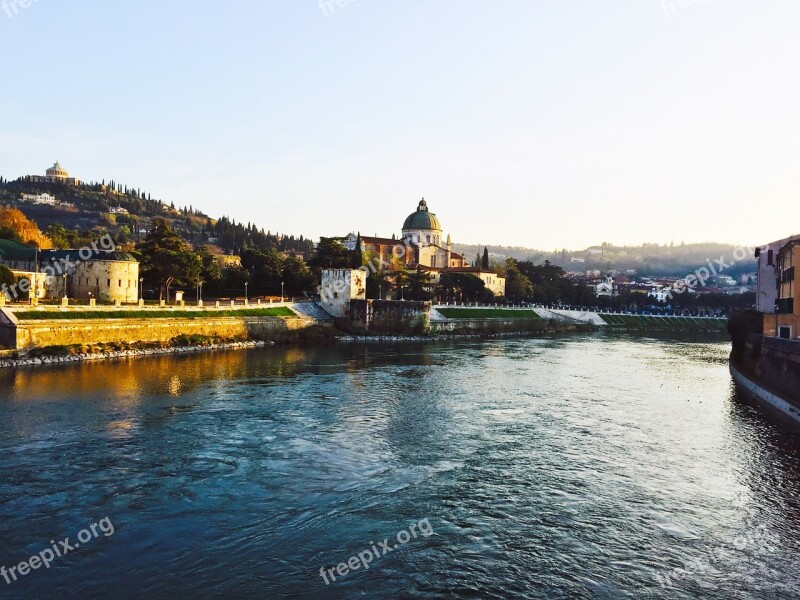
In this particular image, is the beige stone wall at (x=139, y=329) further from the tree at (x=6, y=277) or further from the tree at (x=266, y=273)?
the tree at (x=266, y=273)

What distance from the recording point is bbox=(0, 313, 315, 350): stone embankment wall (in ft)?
138

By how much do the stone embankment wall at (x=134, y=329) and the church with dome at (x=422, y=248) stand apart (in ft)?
188

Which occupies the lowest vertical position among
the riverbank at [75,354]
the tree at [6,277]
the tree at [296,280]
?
the riverbank at [75,354]

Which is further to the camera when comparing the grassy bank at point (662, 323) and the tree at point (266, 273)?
the grassy bank at point (662, 323)

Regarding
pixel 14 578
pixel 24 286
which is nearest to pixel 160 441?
pixel 14 578

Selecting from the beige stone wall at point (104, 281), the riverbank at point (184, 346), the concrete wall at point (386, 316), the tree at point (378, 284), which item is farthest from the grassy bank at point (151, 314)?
the tree at point (378, 284)

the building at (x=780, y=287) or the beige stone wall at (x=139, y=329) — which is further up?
the building at (x=780, y=287)

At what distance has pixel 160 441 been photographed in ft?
75.0

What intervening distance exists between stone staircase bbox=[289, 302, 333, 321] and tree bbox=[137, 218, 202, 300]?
11747 mm

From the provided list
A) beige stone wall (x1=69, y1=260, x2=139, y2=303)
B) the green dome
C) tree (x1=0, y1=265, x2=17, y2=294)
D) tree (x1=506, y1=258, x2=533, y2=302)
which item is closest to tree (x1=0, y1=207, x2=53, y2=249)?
beige stone wall (x1=69, y1=260, x2=139, y2=303)

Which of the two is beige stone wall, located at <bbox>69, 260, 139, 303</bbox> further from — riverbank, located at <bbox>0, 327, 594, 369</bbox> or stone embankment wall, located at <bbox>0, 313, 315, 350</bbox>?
riverbank, located at <bbox>0, 327, 594, 369</bbox>

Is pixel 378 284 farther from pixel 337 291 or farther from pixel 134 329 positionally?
pixel 134 329

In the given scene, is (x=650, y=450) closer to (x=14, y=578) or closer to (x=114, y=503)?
(x=114, y=503)

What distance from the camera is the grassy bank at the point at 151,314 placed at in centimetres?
4416
